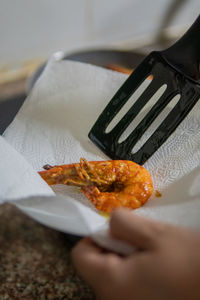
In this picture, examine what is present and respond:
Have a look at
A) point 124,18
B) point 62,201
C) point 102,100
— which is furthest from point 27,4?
point 62,201

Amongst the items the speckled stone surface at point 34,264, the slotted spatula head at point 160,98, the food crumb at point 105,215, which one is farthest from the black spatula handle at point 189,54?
the speckled stone surface at point 34,264

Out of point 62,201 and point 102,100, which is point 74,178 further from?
point 102,100

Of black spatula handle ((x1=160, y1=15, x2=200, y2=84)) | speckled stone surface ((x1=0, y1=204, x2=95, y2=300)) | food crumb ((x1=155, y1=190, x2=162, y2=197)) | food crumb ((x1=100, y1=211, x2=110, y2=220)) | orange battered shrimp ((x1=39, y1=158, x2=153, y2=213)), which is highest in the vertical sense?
black spatula handle ((x1=160, y1=15, x2=200, y2=84))

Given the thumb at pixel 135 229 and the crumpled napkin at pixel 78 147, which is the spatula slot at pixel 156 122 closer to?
the crumpled napkin at pixel 78 147

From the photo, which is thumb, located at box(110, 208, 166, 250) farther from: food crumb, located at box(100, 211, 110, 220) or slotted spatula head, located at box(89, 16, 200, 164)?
slotted spatula head, located at box(89, 16, 200, 164)

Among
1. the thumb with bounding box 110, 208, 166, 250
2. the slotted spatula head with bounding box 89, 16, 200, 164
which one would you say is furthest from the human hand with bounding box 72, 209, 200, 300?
the slotted spatula head with bounding box 89, 16, 200, 164

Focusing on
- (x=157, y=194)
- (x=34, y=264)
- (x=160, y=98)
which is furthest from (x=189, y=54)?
(x=34, y=264)
